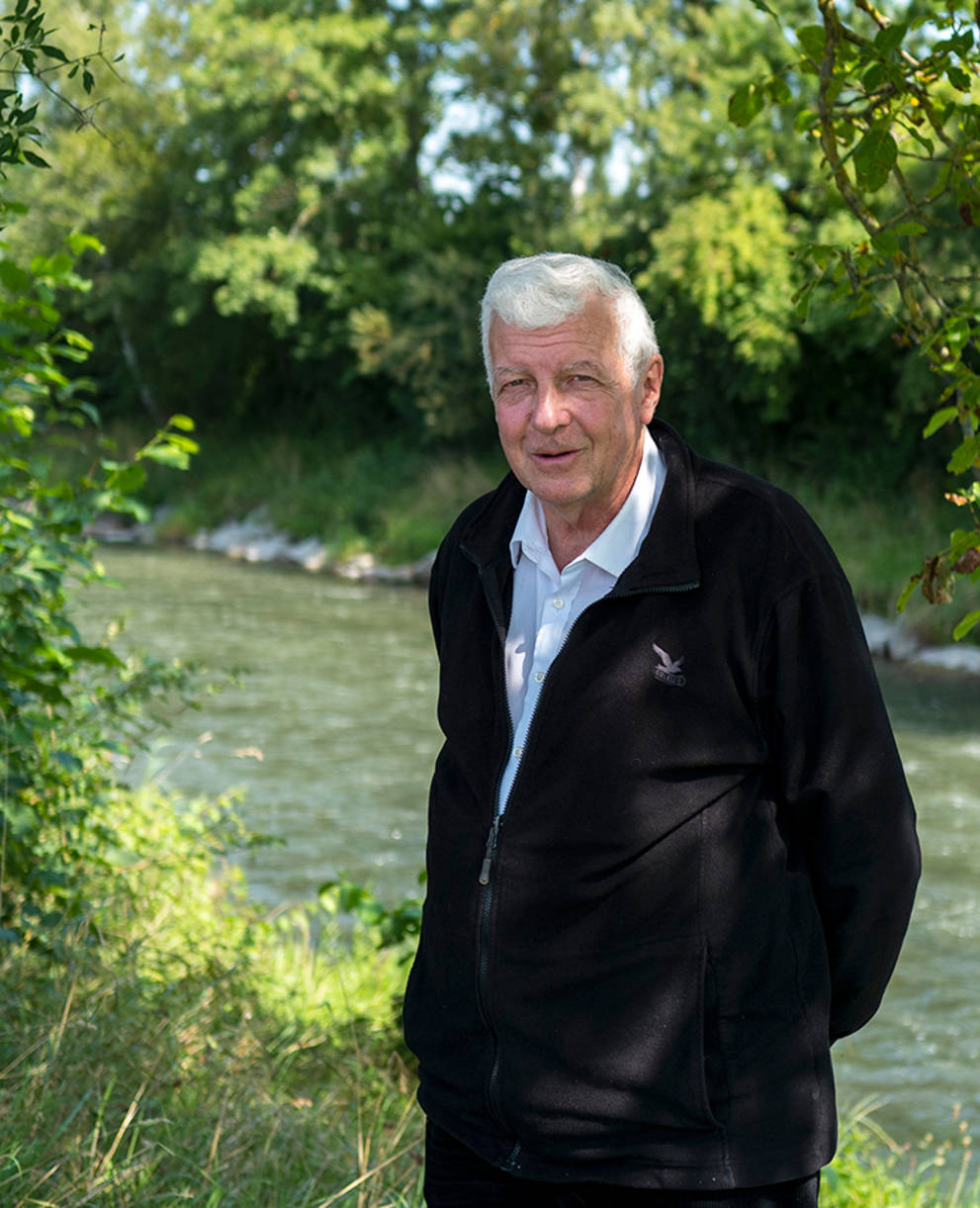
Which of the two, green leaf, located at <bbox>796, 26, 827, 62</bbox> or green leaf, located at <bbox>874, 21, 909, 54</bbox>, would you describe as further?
green leaf, located at <bbox>796, 26, 827, 62</bbox>

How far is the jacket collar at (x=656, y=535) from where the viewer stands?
1902mm

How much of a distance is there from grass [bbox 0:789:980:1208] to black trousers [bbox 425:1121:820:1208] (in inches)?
30.0

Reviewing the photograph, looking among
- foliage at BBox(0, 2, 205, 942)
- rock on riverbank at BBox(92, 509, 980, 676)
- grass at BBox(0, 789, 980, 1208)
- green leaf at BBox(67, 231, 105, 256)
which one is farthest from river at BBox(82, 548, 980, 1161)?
rock on riverbank at BBox(92, 509, 980, 676)

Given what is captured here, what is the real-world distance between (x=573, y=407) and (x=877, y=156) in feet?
2.31

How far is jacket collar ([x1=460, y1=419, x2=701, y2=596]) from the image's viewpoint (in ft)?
6.24

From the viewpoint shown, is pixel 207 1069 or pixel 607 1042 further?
pixel 207 1069

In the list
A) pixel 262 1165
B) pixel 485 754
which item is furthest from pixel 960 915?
pixel 485 754

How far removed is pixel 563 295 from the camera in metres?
1.96

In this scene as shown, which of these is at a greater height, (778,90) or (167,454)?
(778,90)

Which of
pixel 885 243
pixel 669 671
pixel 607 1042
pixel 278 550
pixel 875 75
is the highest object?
pixel 875 75

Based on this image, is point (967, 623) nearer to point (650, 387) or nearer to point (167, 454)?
point (650, 387)

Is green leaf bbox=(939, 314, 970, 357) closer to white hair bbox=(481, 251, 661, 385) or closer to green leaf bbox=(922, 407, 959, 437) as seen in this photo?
green leaf bbox=(922, 407, 959, 437)

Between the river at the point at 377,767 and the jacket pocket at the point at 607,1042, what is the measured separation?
3.68m

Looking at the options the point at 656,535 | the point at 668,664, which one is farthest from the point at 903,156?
the point at 668,664
